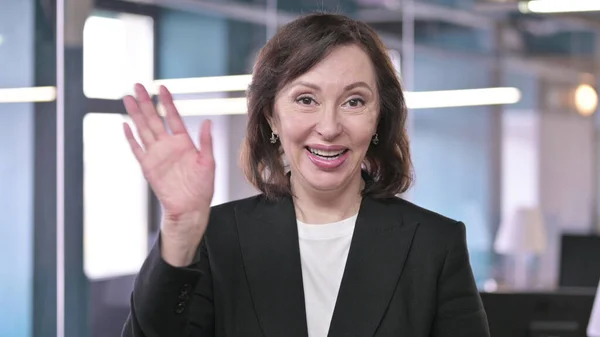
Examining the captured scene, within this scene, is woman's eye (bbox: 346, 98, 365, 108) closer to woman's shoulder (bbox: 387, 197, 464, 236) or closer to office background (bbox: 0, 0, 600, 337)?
woman's shoulder (bbox: 387, 197, 464, 236)

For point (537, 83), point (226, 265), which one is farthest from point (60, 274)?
point (537, 83)

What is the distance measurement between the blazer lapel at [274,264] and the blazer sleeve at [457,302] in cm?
27

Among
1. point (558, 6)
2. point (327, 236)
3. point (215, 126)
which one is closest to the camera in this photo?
point (327, 236)

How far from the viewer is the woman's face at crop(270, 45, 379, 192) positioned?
6.58 ft

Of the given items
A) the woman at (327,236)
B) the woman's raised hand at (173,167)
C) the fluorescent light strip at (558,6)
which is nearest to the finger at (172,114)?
the woman's raised hand at (173,167)

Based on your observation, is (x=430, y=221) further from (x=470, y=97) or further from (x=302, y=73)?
(x=470, y=97)

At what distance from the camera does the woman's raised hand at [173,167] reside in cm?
177

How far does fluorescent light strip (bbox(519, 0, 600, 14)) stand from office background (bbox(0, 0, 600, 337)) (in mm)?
88

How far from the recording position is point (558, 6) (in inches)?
335

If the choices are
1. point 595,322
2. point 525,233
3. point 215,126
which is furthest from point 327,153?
point 525,233

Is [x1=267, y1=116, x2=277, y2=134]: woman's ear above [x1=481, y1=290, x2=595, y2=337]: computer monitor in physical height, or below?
above

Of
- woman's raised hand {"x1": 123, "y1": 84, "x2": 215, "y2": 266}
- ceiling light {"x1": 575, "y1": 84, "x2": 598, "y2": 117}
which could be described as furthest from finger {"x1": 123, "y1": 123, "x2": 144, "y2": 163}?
ceiling light {"x1": 575, "y1": 84, "x2": 598, "y2": 117}

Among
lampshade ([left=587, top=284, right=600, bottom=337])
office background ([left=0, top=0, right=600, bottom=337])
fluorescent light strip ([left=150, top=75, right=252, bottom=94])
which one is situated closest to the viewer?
lampshade ([left=587, top=284, right=600, bottom=337])

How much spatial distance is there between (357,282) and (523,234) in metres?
6.50
